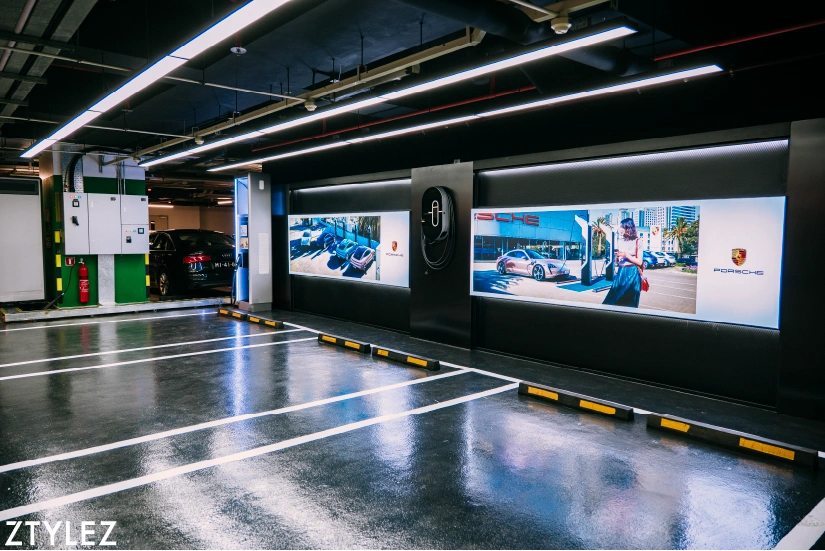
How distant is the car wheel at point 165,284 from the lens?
12.9 m

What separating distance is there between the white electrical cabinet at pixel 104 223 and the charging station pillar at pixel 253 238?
2453mm

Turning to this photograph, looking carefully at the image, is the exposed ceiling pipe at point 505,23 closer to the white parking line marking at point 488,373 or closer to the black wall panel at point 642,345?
the black wall panel at point 642,345

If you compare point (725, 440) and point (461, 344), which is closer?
point (725, 440)

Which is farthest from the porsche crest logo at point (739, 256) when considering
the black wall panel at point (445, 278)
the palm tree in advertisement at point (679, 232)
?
the black wall panel at point (445, 278)

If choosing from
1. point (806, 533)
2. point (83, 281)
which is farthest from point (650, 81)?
point (83, 281)

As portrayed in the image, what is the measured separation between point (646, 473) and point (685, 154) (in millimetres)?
3550

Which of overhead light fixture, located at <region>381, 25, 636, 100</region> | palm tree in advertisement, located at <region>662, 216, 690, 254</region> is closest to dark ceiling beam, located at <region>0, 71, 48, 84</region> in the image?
overhead light fixture, located at <region>381, 25, 636, 100</region>

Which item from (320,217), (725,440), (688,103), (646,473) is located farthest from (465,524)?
(320,217)

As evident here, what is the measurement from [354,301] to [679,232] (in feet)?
19.6

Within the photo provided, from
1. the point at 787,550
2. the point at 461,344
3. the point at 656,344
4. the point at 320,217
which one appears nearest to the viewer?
the point at 787,550

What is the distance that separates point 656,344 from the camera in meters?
6.07

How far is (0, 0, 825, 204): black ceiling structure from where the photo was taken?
4480 millimetres

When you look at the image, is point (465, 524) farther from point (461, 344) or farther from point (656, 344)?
point (461, 344)

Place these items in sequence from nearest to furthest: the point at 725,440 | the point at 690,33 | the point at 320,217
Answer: the point at 725,440 → the point at 690,33 → the point at 320,217
